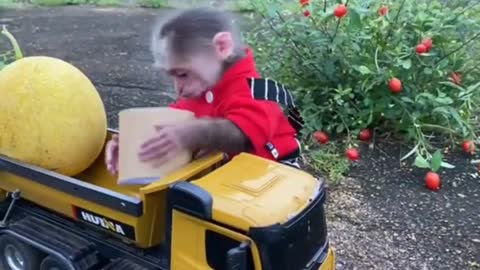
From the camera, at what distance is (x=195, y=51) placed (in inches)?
87.7

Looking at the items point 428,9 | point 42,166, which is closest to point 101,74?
point 428,9

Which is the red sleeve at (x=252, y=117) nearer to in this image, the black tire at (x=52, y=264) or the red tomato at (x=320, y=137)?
the black tire at (x=52, y=264)

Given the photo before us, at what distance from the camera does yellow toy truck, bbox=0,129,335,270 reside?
1793 mm

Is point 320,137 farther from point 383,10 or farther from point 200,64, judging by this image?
point 200,64

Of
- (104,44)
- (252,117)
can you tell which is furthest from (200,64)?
(104,44)

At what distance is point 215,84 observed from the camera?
88.9 inches

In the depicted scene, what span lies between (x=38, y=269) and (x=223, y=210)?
77cm

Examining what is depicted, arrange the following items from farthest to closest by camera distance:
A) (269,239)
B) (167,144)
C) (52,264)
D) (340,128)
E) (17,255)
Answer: (340,128)
(17,255)
(52,264)
(167,144)
(269,239)

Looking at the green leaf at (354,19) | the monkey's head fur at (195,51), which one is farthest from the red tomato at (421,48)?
the monkey's head fur at (195,51)

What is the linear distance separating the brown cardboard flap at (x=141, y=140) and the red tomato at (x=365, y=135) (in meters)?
1.45

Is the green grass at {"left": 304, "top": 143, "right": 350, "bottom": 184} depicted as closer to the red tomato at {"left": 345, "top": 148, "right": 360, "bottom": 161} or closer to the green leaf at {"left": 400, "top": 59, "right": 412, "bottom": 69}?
the red tomato at {"left": 345, "top": 148, "right": 360, "bottom": 161}

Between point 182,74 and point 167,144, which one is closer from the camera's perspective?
point 167,144

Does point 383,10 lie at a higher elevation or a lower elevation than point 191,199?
higher

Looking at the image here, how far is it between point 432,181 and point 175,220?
4.83 feet
